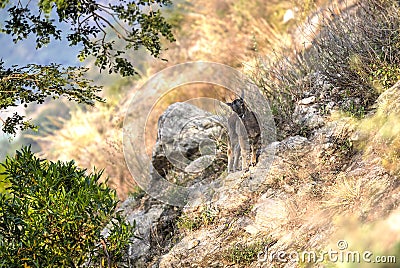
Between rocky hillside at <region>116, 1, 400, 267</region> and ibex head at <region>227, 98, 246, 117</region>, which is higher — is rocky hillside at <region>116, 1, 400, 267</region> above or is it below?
below

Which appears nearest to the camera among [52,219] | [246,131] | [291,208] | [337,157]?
[52,219]

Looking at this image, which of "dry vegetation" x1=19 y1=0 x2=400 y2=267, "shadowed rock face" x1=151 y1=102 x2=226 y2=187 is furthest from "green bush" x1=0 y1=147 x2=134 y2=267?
"shadowed rock face" x1=151 y1=102 x2=226 y2=187

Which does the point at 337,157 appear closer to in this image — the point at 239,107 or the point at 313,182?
the point at 313,182

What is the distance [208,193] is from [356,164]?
1922 mm

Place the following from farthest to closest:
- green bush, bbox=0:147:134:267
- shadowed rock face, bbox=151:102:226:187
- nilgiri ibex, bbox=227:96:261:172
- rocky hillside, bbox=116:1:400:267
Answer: shadowed rock face, bbox=151:102:226:187 → nilgiri ibex, bbox=227:96:261:172 → green bush, bbox=0:147:134:267 → rocky hillside, bbox=116:1:400:267

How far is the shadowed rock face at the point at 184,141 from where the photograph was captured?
6.60 meters

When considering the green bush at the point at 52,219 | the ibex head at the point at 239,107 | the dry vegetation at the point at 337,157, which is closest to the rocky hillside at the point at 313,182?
the dry vegetation at the point at 337,157

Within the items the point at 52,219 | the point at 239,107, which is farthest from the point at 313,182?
the point at 52,219

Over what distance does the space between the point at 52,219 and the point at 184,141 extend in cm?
301

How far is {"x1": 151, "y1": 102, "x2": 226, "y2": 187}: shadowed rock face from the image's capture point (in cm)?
660

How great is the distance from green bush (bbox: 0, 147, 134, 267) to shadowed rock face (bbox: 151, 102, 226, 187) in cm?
222

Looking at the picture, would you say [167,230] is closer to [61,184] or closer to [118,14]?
[61,184]

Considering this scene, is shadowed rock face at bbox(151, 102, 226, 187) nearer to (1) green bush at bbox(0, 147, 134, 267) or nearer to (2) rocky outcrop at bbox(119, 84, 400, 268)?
(2) rocky outcrop at bbox(119, 84, 400, 268)

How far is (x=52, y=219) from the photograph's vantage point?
4102 mm
